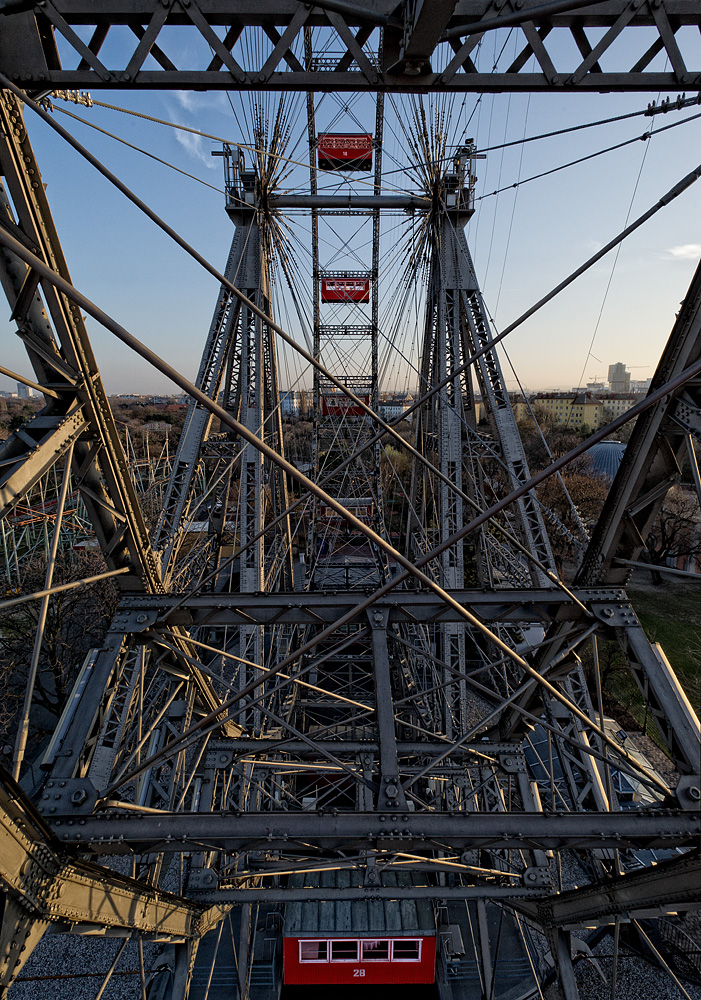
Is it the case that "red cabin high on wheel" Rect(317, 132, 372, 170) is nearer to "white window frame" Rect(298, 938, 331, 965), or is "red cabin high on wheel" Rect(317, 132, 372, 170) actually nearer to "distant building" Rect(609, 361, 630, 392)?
"distant building" Rect(609, 361, 630, 392)

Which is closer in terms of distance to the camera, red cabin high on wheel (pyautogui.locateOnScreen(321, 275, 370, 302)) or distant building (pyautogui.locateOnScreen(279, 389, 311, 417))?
distant building (pyautogui.locateOnScreen(279, 389, 311, 417))

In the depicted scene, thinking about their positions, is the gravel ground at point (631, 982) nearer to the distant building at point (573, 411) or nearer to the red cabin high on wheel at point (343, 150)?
the red cabin high on wheel at point (343, 150)

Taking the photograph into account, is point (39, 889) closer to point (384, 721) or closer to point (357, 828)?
point (357, 828)

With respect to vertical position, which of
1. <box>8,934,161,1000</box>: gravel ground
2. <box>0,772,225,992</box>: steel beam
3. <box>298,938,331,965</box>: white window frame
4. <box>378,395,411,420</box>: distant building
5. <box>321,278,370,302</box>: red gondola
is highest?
<box>321,278,370,302</box>: red gondola

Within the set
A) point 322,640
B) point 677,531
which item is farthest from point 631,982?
point 677,531

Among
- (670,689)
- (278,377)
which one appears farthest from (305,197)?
(670,689)

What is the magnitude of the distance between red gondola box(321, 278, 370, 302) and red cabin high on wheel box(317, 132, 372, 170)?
9.63ft

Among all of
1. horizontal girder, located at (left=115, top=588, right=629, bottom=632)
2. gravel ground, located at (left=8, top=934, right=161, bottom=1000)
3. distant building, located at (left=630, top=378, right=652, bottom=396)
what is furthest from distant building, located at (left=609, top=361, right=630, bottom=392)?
gravel ground, located at (left=8, top=934, right=161, bottom=1000)

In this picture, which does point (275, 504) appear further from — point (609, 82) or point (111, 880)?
point (609, 82)

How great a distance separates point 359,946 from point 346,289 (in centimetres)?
1542

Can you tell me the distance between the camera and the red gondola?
592 inches

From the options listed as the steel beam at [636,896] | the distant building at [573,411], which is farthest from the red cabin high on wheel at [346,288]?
the distant building at [573,411]

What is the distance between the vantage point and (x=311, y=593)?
436 centimetres

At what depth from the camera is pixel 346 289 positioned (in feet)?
49.6
